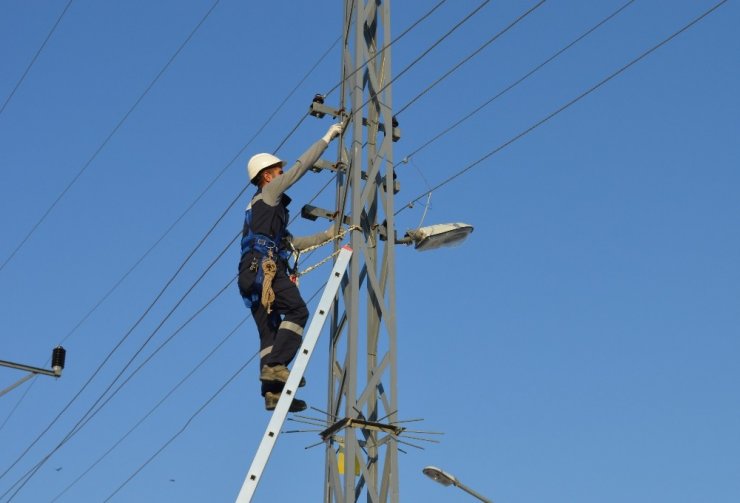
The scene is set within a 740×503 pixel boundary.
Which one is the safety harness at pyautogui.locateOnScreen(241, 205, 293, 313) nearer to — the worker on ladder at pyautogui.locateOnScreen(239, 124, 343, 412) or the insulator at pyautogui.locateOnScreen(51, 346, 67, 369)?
the worker on ladder at pyautogui.locateOnScreen(239, 124, 343, 412)

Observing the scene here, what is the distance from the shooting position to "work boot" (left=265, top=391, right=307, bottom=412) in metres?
8.88

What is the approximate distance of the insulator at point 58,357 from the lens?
16.5m

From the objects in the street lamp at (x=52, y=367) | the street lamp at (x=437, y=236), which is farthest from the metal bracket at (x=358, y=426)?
the street lamp at (x=52, y=367)

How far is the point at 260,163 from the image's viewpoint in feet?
32.1

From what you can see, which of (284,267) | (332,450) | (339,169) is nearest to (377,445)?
(332,450)

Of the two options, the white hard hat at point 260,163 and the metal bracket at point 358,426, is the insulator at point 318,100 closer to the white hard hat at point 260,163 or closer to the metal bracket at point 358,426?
the white hard hat at point 260,163

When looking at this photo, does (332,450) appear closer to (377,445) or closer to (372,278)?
(377,445)

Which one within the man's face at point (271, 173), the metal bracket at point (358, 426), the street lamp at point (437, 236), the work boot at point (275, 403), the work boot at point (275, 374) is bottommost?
the metal bracket at point (358, 426)

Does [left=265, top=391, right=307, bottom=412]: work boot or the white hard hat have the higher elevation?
the white hard hat

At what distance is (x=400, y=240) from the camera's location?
9984 mm

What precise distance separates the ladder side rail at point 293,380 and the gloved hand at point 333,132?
100 centimetres

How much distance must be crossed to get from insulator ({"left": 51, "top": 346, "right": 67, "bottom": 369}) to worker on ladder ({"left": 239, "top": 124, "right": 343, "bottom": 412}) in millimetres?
7740

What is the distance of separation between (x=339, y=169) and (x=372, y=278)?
118cm

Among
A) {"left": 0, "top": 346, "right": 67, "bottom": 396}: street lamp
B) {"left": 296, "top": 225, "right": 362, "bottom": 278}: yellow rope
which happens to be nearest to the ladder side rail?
{"left": 296, "top": 225, "right": 362, "bottom": 278}: yellow rope
